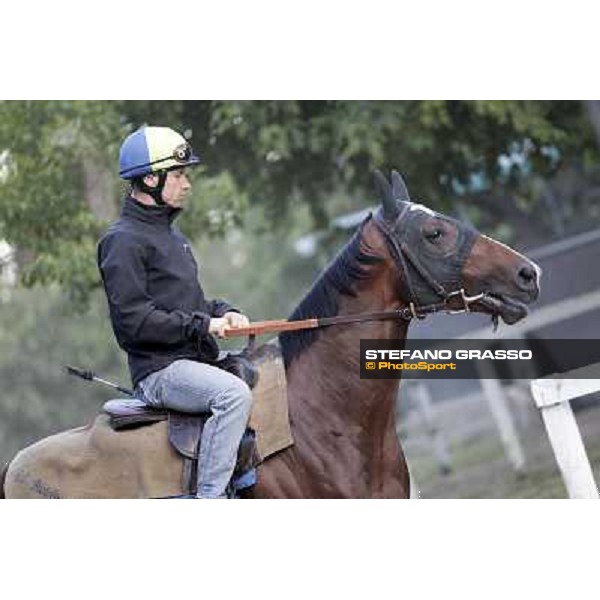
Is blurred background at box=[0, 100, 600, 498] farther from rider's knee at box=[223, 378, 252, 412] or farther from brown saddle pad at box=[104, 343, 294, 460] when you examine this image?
rider's knee at box=[223, 378, 252, 412]

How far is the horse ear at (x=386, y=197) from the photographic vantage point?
661 centimetres

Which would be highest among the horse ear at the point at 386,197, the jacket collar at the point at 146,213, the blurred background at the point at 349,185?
the blurred background at the point at 349,185

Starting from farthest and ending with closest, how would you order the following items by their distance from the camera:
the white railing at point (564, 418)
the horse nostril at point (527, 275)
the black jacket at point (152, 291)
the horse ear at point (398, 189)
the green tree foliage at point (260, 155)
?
the green tree foliage at point (260, 155)
the white railing at point (564, 418)
the horse ear at point (398, 189)
the horse nostril at point (527, 275)
the black jacket at point (152, 291)

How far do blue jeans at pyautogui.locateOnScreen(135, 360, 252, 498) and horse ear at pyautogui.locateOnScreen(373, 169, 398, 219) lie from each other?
1.08 meters

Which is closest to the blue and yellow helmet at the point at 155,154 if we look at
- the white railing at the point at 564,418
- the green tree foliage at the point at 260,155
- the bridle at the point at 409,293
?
the bridle at the point at 409,293

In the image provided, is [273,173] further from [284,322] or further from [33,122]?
[284,322]

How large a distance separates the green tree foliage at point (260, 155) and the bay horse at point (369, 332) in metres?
4.63

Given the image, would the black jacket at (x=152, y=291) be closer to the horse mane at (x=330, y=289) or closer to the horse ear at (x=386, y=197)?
the horse mane at (x=330, y=289)

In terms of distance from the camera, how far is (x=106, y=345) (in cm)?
2264

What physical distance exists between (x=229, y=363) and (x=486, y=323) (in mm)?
8399

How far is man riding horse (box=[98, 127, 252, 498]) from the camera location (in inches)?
251

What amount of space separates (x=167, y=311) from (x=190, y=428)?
556mm

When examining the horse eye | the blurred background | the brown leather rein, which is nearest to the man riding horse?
the brown leather rein

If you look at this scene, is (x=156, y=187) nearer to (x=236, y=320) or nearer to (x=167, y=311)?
(x=167, y=311)
